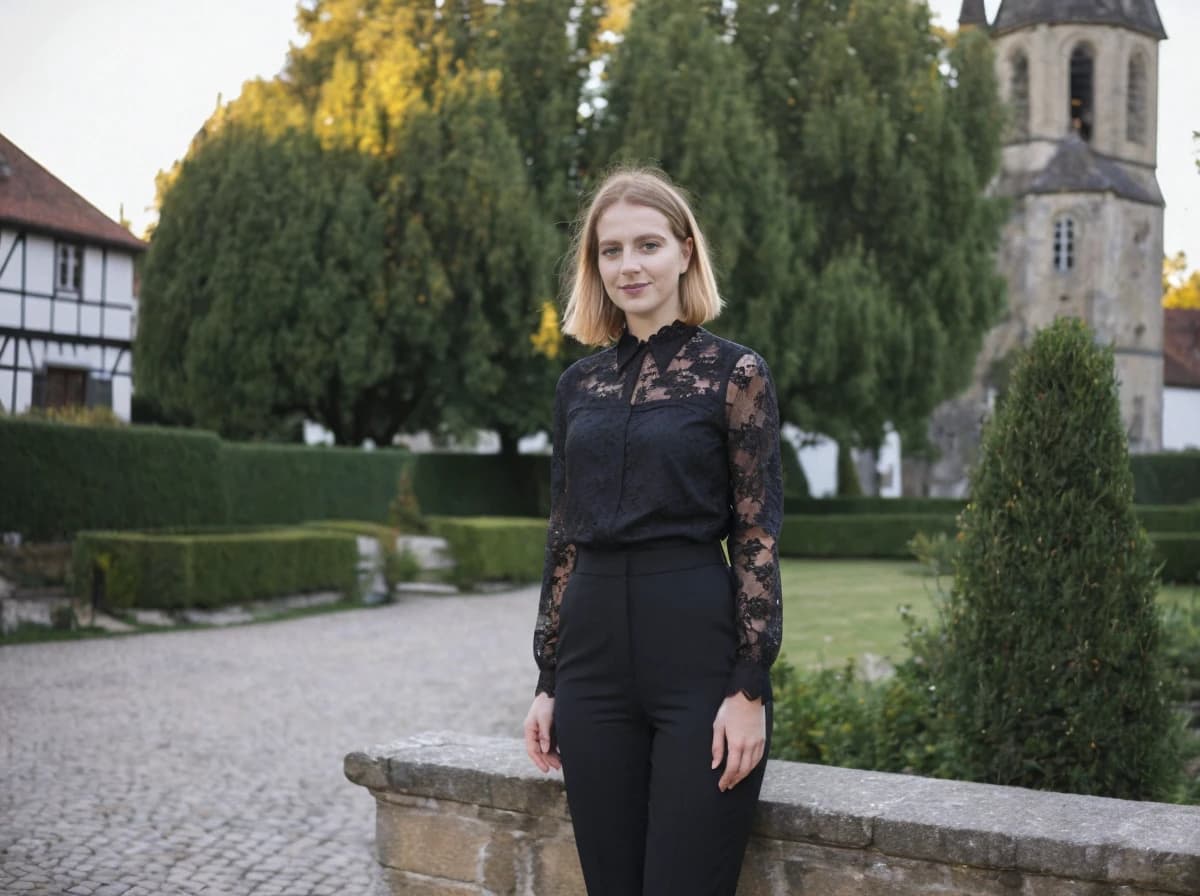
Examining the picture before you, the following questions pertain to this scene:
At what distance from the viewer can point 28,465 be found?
1423 cm

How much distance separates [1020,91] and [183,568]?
34354 millimetres

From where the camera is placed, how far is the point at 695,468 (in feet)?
8.83

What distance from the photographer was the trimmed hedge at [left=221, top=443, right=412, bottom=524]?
19641 mm

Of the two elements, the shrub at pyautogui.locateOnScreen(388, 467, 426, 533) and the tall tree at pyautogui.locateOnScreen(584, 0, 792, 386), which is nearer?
the shrub at pyautogui.locateOnScreen(388, 467, 426, 533)

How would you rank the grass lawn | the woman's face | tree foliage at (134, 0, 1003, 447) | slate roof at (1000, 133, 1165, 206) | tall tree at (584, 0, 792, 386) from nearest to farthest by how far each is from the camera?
1. the woman's face
2. the grass lawn
3. tree foliage at (134, 0, 1003, 447)
4. tall tree at (584, 0, 792, 386)
5. slate roof at (1000, 133, 1165, 206)

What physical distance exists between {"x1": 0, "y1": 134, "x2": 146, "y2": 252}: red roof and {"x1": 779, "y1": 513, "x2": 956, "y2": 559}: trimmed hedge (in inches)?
588

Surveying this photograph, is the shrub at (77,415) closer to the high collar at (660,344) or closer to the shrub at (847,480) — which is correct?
the high collar at (660,344)

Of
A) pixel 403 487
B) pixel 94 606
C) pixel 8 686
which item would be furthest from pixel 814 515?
pixel 8 686

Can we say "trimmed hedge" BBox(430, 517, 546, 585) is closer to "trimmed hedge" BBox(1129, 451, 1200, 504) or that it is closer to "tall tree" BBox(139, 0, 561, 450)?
"tall tree" BBox(139, 0, 561, 450)

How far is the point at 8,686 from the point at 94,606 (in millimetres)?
4237

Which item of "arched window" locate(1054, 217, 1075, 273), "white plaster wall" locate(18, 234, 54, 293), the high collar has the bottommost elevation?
the high collar

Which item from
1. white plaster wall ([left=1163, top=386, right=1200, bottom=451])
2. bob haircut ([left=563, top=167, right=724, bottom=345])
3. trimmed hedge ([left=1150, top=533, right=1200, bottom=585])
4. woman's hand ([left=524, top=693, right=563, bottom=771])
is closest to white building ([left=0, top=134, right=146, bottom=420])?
bob haircut ([left=563, top=167, right=724, bottom=345])

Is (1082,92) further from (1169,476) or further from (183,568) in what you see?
(183,568)

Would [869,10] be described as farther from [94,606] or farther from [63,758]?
[63,758]
